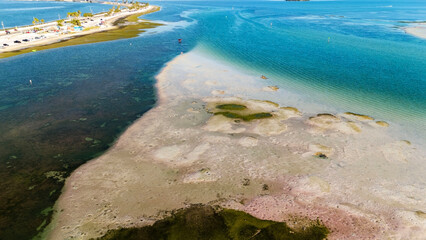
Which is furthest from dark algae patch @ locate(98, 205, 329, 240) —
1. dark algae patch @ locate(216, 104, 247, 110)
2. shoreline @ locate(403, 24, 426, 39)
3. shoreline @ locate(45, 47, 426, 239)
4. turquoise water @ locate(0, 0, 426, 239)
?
shoreline @ locate(403, 24, 426, 39)

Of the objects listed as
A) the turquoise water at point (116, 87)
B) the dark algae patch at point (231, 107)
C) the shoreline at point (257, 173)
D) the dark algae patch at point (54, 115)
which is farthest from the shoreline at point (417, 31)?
the dark algae patch at point (231, 107)

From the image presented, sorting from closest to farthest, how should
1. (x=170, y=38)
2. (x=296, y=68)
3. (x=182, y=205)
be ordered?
1. (x=182, y=205)
2. (x=296, y=68)
3. (x=170, y=38)

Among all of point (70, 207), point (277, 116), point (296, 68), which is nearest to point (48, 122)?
point (70, 207)

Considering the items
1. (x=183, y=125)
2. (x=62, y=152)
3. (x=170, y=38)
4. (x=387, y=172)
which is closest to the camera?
(x=387, y=172)

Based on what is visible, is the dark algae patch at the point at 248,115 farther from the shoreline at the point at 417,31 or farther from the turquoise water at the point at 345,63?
the shoreline at the point at 417,31

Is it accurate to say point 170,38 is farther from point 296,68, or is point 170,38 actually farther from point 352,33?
point 352,33

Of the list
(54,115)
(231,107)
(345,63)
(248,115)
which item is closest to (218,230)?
(248,115)
